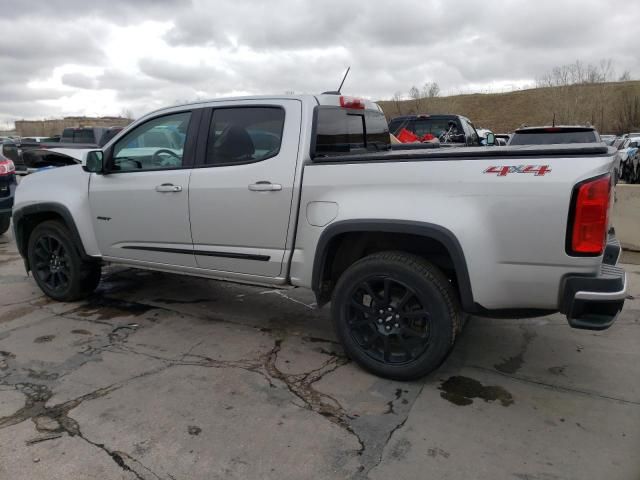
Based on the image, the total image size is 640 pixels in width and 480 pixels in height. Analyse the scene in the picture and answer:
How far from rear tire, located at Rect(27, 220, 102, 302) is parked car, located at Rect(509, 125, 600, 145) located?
6946 mm

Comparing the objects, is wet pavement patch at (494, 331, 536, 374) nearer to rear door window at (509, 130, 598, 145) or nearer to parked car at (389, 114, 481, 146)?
rear door window at (509, 130, 598, 145)

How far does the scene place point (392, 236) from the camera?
11.6 ft

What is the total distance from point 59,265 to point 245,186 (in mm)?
2614

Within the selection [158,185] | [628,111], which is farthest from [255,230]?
[628,111]

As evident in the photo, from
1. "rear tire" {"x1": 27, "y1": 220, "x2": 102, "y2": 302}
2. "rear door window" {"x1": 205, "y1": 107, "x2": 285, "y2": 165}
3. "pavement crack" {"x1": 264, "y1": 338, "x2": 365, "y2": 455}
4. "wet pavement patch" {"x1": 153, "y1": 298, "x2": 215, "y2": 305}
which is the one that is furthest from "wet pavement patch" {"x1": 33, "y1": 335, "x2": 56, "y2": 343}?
"rear door window" {"x1": 205, "y1": 107, "x2": 285, "y2": 165}

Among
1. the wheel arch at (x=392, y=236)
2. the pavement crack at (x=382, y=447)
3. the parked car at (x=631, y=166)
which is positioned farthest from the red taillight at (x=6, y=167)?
the parked car at (x=631, y=166)

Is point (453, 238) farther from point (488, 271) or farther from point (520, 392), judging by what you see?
point (520, 392)

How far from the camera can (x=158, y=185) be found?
168 inches

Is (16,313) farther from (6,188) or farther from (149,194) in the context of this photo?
(6,188)

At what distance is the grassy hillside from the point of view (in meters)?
59.6

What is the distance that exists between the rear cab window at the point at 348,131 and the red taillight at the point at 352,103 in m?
0.03

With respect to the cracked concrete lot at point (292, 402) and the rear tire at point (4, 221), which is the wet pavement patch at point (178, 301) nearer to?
the cracked concrete lot at point (292, 402)

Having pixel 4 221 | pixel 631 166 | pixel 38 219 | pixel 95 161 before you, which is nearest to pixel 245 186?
pixel 95 161

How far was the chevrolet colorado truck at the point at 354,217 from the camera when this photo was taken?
284 cm
